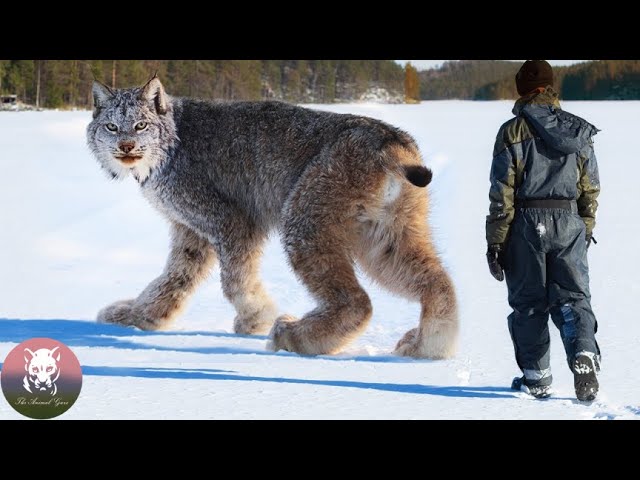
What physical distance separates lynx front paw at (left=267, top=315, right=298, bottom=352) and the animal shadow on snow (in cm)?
6

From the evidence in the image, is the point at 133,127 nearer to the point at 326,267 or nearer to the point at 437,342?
the point at 326,267

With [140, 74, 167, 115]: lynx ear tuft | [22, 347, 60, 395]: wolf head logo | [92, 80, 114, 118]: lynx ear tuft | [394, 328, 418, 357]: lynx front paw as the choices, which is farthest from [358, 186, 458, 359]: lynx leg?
[92, 80, 114, 118]: lynx ear tuft

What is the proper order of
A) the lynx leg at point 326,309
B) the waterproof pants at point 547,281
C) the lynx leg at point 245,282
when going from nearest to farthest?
the waterproof pants at point 547,281, the lynx leg at point 326,309, the lynx leg at point 245,282

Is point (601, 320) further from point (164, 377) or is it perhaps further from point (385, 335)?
point (164, 377)

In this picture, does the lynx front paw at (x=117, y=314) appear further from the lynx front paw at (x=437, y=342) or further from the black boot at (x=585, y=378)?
the black boot at (x=585, y=378)

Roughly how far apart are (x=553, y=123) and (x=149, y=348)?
126 inches

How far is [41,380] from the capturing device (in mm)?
5070

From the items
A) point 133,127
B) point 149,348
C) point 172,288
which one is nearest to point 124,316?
point 172,288

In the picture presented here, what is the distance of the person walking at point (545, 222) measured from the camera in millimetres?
4832

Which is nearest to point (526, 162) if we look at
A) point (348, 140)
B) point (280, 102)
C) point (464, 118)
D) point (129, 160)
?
point (348, 140)

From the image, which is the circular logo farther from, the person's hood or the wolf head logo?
the person's hood

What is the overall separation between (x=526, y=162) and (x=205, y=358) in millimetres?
2502

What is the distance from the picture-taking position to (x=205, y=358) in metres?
6.05

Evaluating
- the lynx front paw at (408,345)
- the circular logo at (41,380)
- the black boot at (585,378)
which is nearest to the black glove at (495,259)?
the black boot at (585,378)
